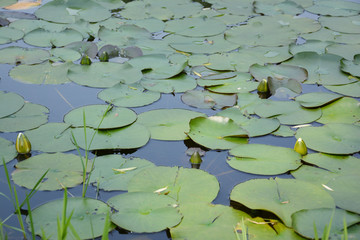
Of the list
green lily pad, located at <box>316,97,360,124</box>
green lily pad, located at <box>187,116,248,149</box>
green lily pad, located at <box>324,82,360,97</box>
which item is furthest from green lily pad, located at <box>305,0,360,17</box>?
green lily pad, located at <box>187,116,248,149</box>

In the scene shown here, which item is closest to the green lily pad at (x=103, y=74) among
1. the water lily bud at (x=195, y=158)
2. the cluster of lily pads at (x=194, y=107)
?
the cluster of lily pads at (x=194, y=107)

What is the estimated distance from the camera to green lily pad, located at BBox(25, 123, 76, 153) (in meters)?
2.84

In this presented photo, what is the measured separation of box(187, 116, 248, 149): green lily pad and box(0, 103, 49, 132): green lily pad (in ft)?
3.38

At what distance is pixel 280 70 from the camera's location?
3.86 m

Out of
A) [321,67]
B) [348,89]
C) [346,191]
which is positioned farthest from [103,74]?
[346,191]

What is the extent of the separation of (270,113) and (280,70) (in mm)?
739

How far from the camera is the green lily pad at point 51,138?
2.84m

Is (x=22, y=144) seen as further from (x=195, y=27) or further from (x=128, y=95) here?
(x=195, y=27)

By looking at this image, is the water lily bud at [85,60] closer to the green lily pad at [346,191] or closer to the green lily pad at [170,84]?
the green lily pad at [170,84]

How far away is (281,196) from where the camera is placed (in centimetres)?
241

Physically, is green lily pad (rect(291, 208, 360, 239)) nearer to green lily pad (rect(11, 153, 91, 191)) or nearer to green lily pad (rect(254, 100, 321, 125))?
green lily pad (rect(254, 100, 321, 125))

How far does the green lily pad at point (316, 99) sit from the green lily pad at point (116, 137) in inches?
47.5

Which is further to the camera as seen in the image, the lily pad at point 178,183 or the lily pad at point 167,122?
the lily pad at point 167,122

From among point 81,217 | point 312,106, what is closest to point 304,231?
point 81,217
